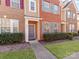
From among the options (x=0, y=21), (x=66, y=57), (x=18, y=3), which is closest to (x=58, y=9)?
(x=18, y=3)

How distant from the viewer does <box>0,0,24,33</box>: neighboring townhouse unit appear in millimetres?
20495

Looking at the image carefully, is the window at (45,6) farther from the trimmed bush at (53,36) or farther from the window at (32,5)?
the trimmed bush at (53,36)

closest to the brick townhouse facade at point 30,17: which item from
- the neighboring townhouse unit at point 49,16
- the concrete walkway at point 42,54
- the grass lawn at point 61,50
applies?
the neighboring townhouse unit at point 49,16

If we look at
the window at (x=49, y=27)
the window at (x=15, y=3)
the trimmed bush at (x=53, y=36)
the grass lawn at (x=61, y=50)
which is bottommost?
the grass lawn at (x=61, y=50)

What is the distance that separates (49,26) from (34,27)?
3.88m

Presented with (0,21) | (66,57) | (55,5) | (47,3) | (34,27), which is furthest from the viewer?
(55,5)

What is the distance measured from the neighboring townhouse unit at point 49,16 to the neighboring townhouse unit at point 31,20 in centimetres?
96

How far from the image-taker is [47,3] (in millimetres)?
28891

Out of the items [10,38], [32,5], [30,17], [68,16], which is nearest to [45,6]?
[32,5]

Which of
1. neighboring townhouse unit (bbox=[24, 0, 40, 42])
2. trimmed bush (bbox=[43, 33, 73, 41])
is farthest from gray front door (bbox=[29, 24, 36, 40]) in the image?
trimmed bush (bbox=[43, 33, 73, 41])

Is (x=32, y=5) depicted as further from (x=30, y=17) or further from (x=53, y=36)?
(x=53, y=36)

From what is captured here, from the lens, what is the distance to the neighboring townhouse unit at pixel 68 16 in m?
38.6

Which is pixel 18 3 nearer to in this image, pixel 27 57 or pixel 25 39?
pixel 25 39

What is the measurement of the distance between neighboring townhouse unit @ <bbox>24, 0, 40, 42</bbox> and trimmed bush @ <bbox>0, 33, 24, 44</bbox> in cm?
178
